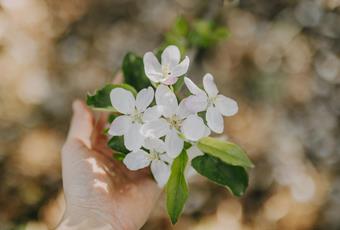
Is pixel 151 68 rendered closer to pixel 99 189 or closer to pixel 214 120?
pixel 214 120

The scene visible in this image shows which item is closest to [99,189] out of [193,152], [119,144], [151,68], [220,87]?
[119,144]

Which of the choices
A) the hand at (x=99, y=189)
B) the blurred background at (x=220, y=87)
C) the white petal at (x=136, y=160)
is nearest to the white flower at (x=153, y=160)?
the white petal at (x=136, y=160)

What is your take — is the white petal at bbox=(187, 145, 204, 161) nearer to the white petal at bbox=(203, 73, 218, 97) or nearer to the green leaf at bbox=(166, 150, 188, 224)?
the green leaf at bbox=(166, 150, 188, 224)

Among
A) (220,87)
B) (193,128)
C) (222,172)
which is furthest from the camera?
(220,87)

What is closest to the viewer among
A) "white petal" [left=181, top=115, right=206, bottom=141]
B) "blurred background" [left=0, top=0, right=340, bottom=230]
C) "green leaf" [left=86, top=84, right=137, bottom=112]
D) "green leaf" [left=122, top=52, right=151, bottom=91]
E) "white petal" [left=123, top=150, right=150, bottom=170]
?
"white petal" [left=181, top=115, right=206, bottom=141]

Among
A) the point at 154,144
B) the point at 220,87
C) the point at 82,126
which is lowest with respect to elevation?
the point at 220,87

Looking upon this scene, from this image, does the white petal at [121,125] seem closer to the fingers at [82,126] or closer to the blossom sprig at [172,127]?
the blossom sprig at [172,127]

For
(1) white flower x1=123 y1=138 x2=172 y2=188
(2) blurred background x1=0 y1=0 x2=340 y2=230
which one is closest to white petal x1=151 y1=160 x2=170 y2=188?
(1) white flower x1=123 y1=138 x2=172 y2=188
